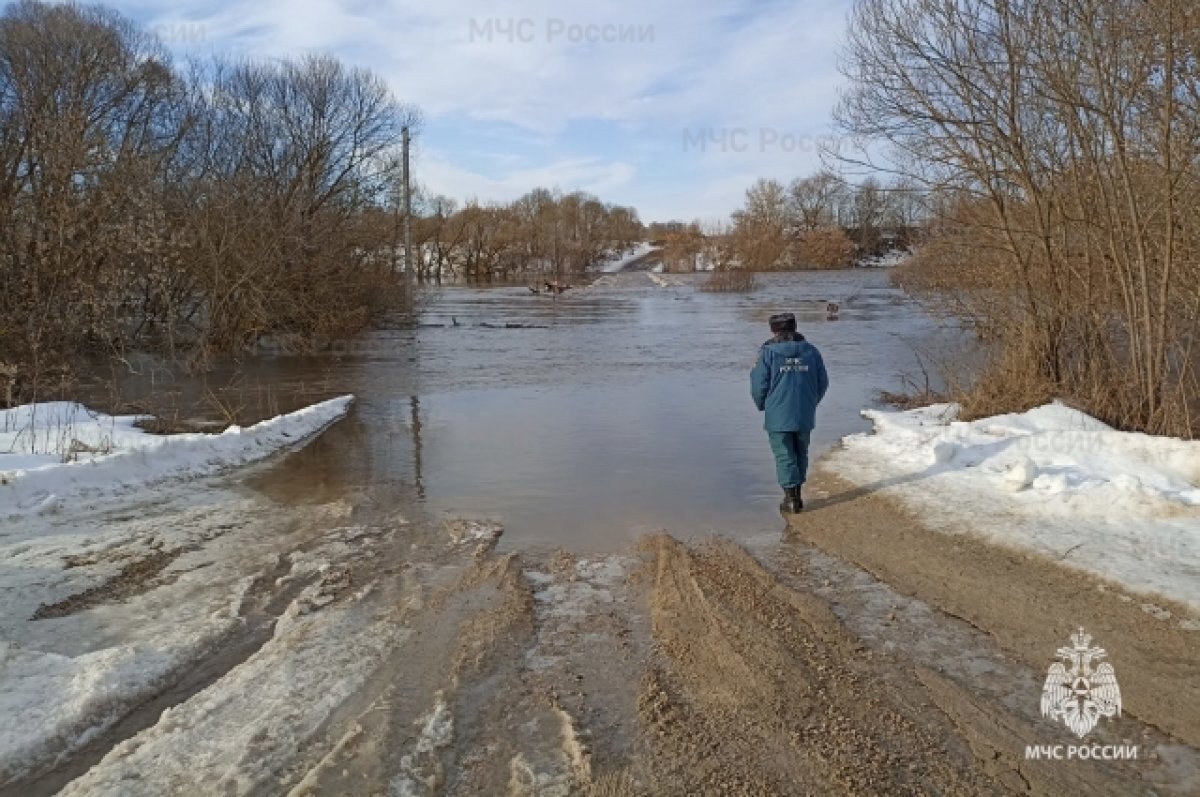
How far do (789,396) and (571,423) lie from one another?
17.7ft

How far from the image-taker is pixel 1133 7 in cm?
904

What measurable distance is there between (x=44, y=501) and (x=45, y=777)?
4790 millimetres

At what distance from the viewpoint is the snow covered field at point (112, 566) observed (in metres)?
4.20

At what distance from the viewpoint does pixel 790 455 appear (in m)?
7.66

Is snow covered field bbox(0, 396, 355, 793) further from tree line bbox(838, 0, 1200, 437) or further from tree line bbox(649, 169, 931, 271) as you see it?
tree line bbox(649, 169, 931, 271)

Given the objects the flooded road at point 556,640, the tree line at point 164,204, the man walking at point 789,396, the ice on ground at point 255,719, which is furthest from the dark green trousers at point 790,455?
the tree line at point 164,204

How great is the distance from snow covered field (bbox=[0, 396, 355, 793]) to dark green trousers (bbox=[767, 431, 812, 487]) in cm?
397

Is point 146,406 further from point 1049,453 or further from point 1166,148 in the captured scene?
point 1166,148

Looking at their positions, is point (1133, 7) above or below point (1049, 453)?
above

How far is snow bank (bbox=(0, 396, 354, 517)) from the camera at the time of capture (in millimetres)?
7863

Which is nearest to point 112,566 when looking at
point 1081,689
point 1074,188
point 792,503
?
point 792,503

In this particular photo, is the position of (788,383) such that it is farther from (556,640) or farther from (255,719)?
(255,719)

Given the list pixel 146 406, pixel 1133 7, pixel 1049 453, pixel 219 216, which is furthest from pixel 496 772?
pixel 219 216

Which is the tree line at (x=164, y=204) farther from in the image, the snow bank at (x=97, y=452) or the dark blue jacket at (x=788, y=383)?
the dark blue jacket at (x=788, y=383)
